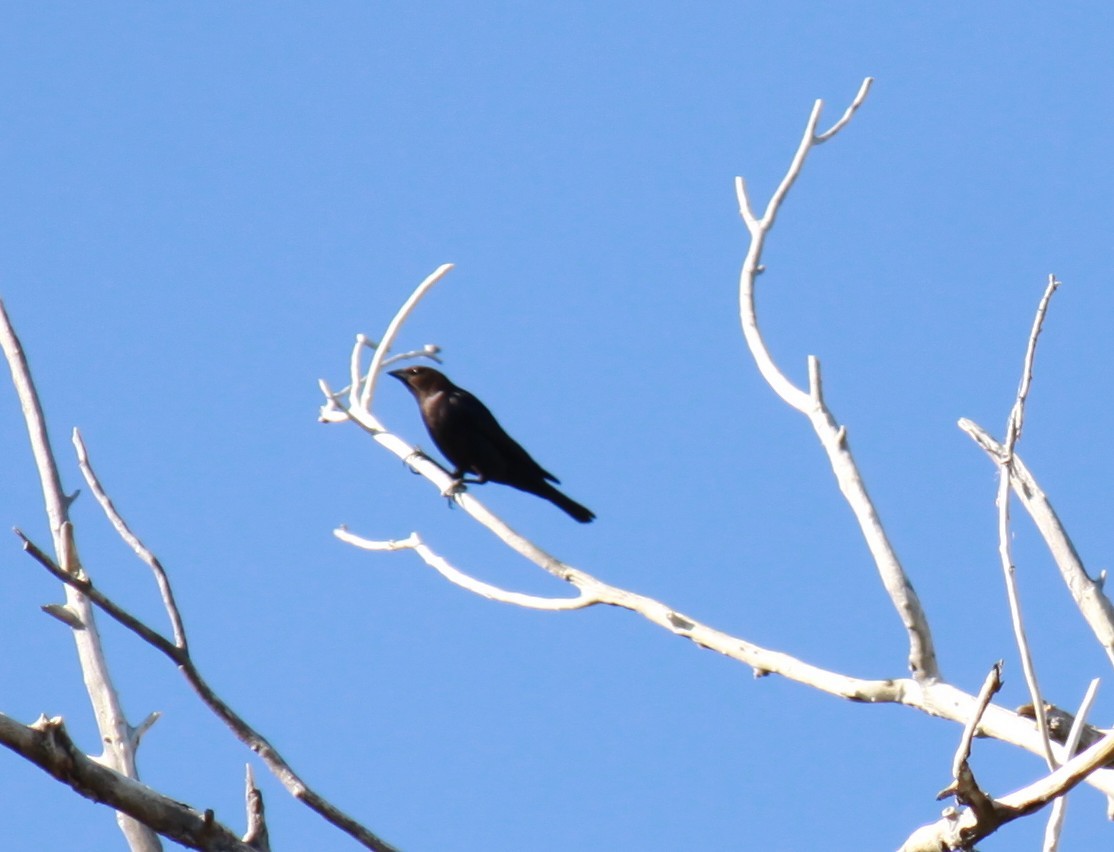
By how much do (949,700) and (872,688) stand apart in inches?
8.7

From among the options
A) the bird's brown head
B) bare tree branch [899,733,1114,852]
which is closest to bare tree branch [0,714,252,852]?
bare tree branch [899,733,1114,852]

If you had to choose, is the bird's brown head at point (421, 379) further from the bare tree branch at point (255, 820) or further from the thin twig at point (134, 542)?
the bare tree branch at point (255, 820)

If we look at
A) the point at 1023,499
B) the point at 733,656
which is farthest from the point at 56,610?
the point at 1023,499

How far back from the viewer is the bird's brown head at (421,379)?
9453 mm

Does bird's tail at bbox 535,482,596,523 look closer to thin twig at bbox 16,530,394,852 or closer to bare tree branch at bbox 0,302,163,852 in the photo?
bare tree branch at bbox 0,302,163,852

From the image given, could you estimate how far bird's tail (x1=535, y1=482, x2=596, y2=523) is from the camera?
30.6 ft

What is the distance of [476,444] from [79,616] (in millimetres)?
5091

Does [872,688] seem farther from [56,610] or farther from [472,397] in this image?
[472,397]

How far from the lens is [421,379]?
9531mm

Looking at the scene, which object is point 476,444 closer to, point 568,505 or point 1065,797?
point 568,505

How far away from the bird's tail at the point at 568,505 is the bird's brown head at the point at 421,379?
3.06ft

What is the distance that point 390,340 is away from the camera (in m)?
5.50

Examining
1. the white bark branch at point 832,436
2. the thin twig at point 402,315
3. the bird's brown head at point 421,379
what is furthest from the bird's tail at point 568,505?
the white bark branch at point 832,436

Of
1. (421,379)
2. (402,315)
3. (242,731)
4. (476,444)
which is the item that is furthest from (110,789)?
(421,379)
